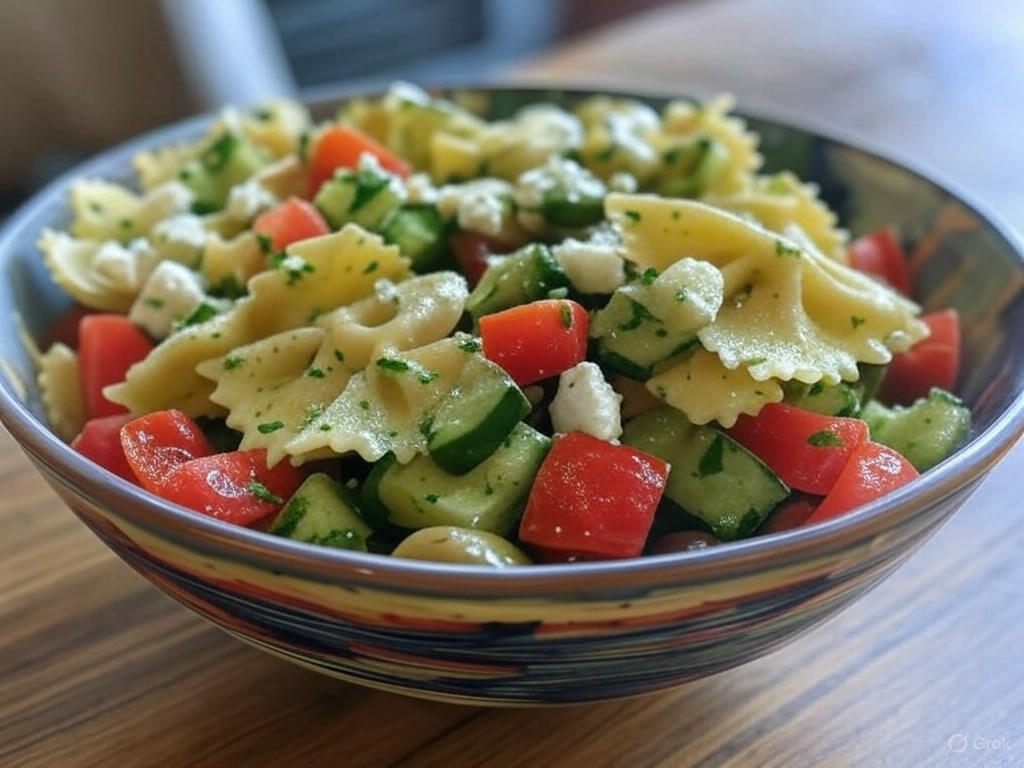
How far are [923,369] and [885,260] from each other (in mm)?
304

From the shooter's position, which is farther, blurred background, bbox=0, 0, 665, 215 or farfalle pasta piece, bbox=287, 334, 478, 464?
blurred background, bbox=0, 0, 665, 215

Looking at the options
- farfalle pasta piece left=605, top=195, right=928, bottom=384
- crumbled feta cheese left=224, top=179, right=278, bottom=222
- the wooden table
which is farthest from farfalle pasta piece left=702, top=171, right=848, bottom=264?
crumbled feta cheese left=224, top=179, right=278, bottom=222

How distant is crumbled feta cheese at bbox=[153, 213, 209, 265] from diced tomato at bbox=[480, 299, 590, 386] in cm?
54

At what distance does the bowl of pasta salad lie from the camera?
971 millimetres

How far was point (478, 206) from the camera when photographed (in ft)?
4.80

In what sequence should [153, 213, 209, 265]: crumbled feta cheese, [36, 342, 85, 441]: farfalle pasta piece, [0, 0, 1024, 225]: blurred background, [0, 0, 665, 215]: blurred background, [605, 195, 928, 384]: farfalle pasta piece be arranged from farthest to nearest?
[0, 0, 665, 215]: blurred background < [0, 0, 1024, 225]: blurred background < [153, 213, 209, 265]: crumbled feta cheese < [36, 342, 85, 441]: farfalle pasta piece < [605, 195, 928, 384]: farfalle pasta piece

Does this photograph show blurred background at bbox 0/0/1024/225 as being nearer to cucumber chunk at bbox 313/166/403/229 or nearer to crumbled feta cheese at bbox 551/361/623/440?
cucumber chunk at bbox 313/166/403/229

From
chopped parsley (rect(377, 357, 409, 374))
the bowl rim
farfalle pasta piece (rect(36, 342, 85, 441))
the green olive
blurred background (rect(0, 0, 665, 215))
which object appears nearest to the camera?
the bowl rim

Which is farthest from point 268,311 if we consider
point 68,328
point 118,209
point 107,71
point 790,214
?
point 107,71

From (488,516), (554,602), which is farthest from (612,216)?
(554,602)

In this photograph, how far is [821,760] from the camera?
1.19m

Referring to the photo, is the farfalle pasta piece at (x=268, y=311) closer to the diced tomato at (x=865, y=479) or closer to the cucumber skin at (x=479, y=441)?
the cucumber skin at (x=479, y=441)

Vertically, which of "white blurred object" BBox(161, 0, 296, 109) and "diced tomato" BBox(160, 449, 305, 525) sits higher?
"diced tomato" BBox(160, 449, 305, 525)

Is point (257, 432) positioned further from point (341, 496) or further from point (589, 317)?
point (589, 317)
